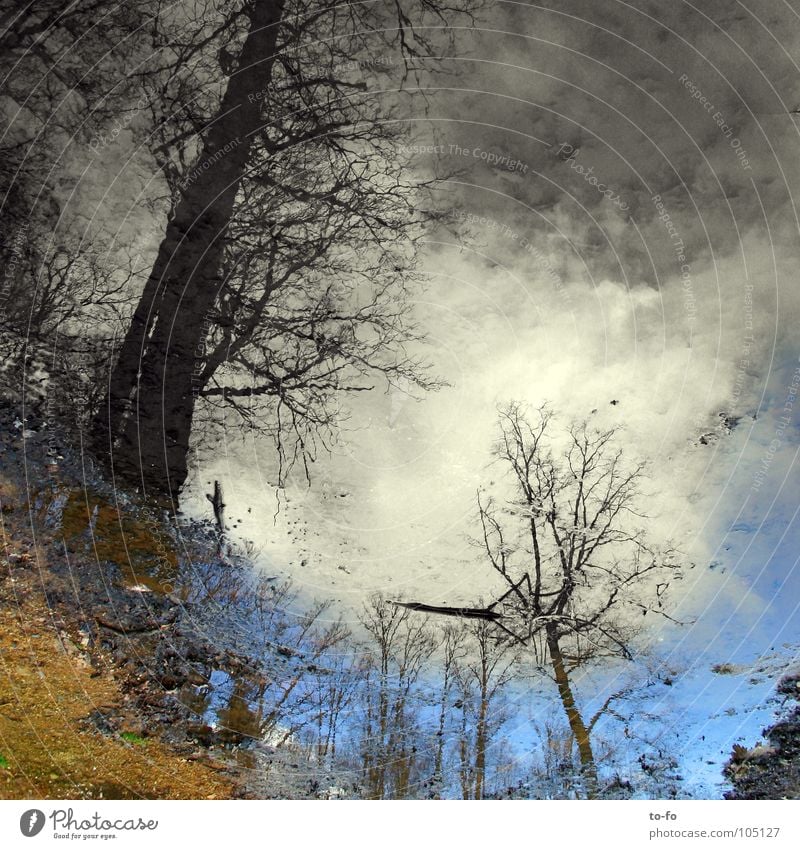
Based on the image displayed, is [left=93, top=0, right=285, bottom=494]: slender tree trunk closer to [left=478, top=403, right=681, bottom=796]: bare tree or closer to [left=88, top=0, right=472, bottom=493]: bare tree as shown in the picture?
[left=88, top=0, right=472, bottom=493]: bare tree

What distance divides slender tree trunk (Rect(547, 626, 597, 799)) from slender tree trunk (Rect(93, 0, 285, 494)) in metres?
3.53

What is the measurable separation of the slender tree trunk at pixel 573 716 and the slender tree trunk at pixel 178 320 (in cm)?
353

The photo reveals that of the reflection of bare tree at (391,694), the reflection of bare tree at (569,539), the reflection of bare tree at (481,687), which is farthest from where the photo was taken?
the reflection of bare tree at (569,539)

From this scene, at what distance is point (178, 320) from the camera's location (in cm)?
513

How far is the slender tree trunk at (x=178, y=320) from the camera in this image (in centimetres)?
505

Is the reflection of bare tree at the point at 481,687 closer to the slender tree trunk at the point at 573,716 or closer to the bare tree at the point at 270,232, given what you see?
the slender tree trunk at the point at 573,716

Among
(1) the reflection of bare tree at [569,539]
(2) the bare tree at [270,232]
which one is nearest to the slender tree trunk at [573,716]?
(1) the reflection of bare tree at [569,539]

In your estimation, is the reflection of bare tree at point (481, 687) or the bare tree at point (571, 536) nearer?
the reflection of bare tree at point (481, 687)

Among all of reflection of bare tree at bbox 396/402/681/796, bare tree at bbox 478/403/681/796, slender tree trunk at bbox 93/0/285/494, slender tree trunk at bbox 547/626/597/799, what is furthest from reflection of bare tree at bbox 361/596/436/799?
slender tree trunk at bbox 93/0/285/494

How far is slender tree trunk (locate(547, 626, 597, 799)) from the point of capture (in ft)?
15.2

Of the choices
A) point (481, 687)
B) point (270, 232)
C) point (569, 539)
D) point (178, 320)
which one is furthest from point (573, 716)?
point (270, 232)

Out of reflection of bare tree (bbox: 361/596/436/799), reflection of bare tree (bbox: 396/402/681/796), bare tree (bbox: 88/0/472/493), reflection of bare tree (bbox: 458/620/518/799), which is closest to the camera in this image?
reflection of bare tree (bbox: 361/596/436/799)

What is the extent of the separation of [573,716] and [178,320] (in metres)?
4.74

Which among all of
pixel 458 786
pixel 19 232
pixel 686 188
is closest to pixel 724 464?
pixel 686 188
